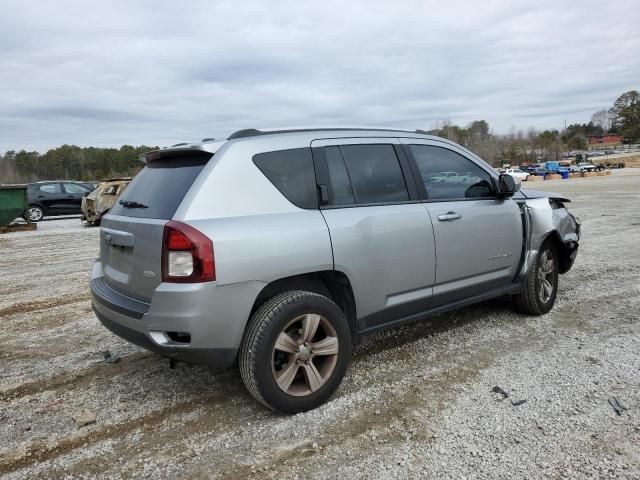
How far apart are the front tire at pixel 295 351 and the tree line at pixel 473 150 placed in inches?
310

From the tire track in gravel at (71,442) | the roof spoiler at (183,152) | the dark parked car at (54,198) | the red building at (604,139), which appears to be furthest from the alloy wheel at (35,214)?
the red building at (604,139)

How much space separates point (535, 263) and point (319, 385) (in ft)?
8.75

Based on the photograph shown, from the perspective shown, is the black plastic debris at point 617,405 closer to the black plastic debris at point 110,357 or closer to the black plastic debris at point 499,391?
the black plastic debris at point 499,391

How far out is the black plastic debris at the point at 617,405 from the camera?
302 cm

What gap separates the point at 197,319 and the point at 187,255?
36 cm

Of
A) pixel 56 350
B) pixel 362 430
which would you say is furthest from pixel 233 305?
pixel 56 350

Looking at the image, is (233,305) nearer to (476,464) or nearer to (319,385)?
(319,385)

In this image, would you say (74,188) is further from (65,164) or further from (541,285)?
(65,164)

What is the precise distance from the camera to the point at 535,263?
15.3ft

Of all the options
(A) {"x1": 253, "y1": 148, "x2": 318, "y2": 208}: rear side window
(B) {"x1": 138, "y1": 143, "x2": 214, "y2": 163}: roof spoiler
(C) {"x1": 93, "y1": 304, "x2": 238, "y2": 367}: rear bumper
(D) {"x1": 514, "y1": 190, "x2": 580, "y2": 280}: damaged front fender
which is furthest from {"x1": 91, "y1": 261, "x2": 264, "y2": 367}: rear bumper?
(D) {"x1": 514, "y1": 190, "x2": 580, "y2": 280}: damaged front fender

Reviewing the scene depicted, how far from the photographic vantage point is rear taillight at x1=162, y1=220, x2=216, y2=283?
271cm

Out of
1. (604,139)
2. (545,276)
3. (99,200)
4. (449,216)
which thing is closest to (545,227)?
(545,276)

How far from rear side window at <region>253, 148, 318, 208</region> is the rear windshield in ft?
1.25

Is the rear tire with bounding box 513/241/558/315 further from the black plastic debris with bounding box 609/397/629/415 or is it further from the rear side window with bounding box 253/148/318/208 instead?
the rear side window with bounding box 253/148/318/208
